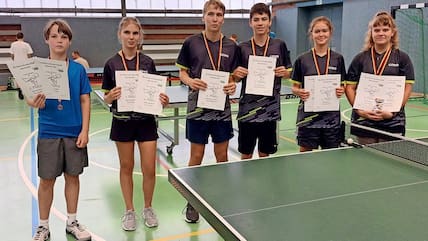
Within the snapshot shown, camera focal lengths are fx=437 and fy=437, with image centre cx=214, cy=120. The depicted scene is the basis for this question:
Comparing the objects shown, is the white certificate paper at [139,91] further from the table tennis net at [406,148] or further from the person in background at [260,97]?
the table tennis net at [406,148]

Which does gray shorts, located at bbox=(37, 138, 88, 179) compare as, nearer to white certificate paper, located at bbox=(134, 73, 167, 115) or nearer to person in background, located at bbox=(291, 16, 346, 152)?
white certificate paper, located at bbox=(134, 73, 167, 115)

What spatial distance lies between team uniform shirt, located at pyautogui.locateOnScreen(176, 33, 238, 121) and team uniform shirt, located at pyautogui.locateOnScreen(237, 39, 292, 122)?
0.28ft

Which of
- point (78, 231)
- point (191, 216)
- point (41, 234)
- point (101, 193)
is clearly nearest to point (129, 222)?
point (78, 231)

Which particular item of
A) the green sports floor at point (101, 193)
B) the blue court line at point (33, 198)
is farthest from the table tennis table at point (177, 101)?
the blue court line at point (33, 198)

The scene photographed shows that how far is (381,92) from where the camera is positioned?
298 centimetres

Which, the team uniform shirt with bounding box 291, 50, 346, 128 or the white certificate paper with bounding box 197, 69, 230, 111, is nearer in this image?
the white certificate paper with bounding box 197, 69, 230, 111

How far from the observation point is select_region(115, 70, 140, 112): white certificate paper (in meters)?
3.07

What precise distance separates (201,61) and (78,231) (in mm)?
1580

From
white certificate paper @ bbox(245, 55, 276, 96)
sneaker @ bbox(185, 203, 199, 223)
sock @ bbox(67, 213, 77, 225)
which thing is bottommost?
sneaker @ bbox(185, 203, 199, 223)

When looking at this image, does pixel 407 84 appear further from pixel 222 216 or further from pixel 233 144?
pixel 233 144

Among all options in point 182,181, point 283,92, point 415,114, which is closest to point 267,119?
point 182,181

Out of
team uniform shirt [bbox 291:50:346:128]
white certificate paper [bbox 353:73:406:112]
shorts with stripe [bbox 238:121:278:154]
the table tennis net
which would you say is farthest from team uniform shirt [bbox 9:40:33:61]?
the table tennis net

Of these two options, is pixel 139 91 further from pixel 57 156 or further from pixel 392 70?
pixel 392 70

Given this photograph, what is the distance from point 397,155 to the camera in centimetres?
252
